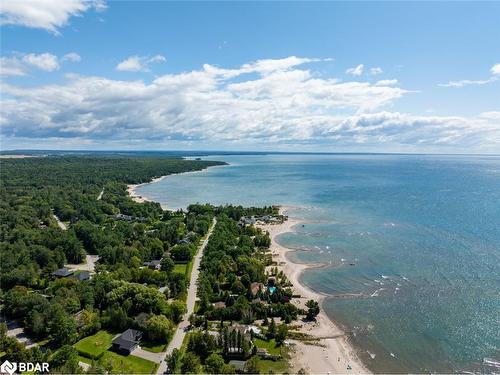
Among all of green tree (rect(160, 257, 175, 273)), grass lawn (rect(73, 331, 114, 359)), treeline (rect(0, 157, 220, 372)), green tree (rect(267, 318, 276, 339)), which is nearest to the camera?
grass lawn (rect(73, 331, 114, 359))

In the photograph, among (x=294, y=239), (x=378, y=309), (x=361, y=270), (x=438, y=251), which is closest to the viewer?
(x=378, y=309)

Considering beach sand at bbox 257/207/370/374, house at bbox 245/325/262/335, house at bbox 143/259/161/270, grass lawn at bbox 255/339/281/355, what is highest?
house at bbox 143/259/161/270

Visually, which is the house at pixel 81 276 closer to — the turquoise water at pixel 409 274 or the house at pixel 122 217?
the turquoise water at pixel 409 274

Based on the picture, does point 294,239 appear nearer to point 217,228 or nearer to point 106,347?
point 217,228

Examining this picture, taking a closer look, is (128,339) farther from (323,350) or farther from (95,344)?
(323,350)

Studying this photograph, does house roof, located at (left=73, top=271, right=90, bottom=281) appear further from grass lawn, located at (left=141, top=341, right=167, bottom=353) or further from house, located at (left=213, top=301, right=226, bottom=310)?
house, located at (left=213, top=301, right=226, bottom=310)

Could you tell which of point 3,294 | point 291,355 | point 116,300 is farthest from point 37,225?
point 291,355

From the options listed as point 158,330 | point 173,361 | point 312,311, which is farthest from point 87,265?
point 312,311

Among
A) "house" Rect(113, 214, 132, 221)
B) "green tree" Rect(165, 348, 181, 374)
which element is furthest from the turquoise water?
"house" Rect(113, 214, 132, 221)
